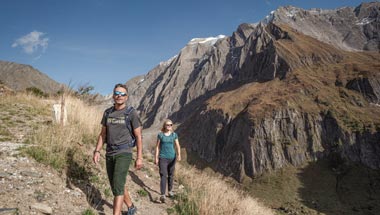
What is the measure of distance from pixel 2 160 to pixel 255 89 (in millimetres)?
179201

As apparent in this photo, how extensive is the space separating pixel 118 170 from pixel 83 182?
195cm

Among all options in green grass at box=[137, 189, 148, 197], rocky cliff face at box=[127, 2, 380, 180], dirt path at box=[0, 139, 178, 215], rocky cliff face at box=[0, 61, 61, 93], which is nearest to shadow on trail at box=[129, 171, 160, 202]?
green grass at box=[137, 189, 148, 197]

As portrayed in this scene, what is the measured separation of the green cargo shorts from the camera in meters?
4.92

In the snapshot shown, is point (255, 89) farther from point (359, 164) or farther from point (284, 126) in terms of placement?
point (359, 164)

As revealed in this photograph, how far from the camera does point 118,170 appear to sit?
4996mm

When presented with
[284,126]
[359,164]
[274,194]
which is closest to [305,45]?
[284,126]

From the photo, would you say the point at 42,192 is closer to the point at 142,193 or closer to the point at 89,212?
the point at 89,212

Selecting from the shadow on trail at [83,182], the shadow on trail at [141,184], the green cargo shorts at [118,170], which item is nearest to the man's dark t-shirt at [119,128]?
the green cargo shorts at [118,170]

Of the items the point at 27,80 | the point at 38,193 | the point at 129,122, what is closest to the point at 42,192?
the point at 38,193

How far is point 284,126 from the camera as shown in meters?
139

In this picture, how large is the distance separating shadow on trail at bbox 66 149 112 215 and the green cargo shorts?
888 millimetres

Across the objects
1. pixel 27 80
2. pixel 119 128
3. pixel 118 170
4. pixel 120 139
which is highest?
pixel 27 80

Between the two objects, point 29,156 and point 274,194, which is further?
point 274,194

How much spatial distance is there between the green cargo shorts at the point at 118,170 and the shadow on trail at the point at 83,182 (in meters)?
0.89
